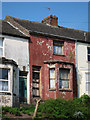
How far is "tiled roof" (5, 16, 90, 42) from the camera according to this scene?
2542 centimetres

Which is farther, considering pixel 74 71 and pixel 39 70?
pixel 74 71

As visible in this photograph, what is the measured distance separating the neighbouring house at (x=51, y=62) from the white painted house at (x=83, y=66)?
12.5 inches

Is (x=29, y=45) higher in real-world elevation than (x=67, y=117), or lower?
higher

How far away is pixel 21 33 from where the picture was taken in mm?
24078

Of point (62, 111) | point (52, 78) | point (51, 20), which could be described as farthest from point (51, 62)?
point (51, 20)

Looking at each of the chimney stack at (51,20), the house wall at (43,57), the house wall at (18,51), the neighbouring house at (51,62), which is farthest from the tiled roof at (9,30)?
the chimney stack at (51,20)

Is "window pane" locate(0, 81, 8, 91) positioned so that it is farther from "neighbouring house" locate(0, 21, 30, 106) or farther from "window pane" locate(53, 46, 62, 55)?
"window pane" locate(53, 46, 62, 55)

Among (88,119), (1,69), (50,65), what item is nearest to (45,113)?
(88,119)

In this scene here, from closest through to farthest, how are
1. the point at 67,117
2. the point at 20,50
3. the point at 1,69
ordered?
1. the point at 67,117
2. the point at 1,69
3. the point at 20,50

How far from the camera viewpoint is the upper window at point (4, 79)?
19672mm

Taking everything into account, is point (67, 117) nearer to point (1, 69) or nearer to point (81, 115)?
point (81, 115)

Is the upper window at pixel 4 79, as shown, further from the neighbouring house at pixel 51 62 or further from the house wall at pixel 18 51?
the neighbouring house at pixel 51 62

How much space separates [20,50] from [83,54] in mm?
7405

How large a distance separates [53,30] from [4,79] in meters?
9.59
